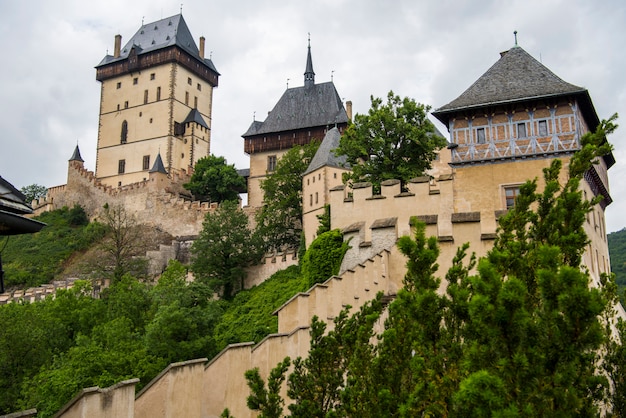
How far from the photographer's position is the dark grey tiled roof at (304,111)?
4691 centimetres

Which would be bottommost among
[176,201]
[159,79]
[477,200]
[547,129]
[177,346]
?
[177,346]

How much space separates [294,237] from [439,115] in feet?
55.7

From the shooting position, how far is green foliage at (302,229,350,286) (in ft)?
66.2

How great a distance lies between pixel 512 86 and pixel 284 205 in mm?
18434

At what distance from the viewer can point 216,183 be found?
167 ft

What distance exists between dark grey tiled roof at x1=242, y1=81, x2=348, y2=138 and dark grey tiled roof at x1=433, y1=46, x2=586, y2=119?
79.0 feet

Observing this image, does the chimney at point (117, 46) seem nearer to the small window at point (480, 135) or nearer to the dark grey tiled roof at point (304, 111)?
the dark grey tiled roof at point (304, 111)

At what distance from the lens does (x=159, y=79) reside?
60.1 metres

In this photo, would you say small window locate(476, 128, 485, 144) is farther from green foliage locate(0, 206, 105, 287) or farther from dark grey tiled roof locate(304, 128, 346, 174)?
green foliage locate(0, 206, 105, 287)

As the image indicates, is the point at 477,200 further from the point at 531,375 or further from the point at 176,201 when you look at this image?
the point at 176,201

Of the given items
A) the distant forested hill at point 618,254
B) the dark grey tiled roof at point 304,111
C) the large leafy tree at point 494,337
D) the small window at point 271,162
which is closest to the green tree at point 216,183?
the dark grey tiled roof at point 304,111

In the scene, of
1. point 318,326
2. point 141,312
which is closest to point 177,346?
point 141,312

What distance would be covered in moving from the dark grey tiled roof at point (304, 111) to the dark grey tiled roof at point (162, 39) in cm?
1709

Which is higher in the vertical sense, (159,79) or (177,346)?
(159,79)
